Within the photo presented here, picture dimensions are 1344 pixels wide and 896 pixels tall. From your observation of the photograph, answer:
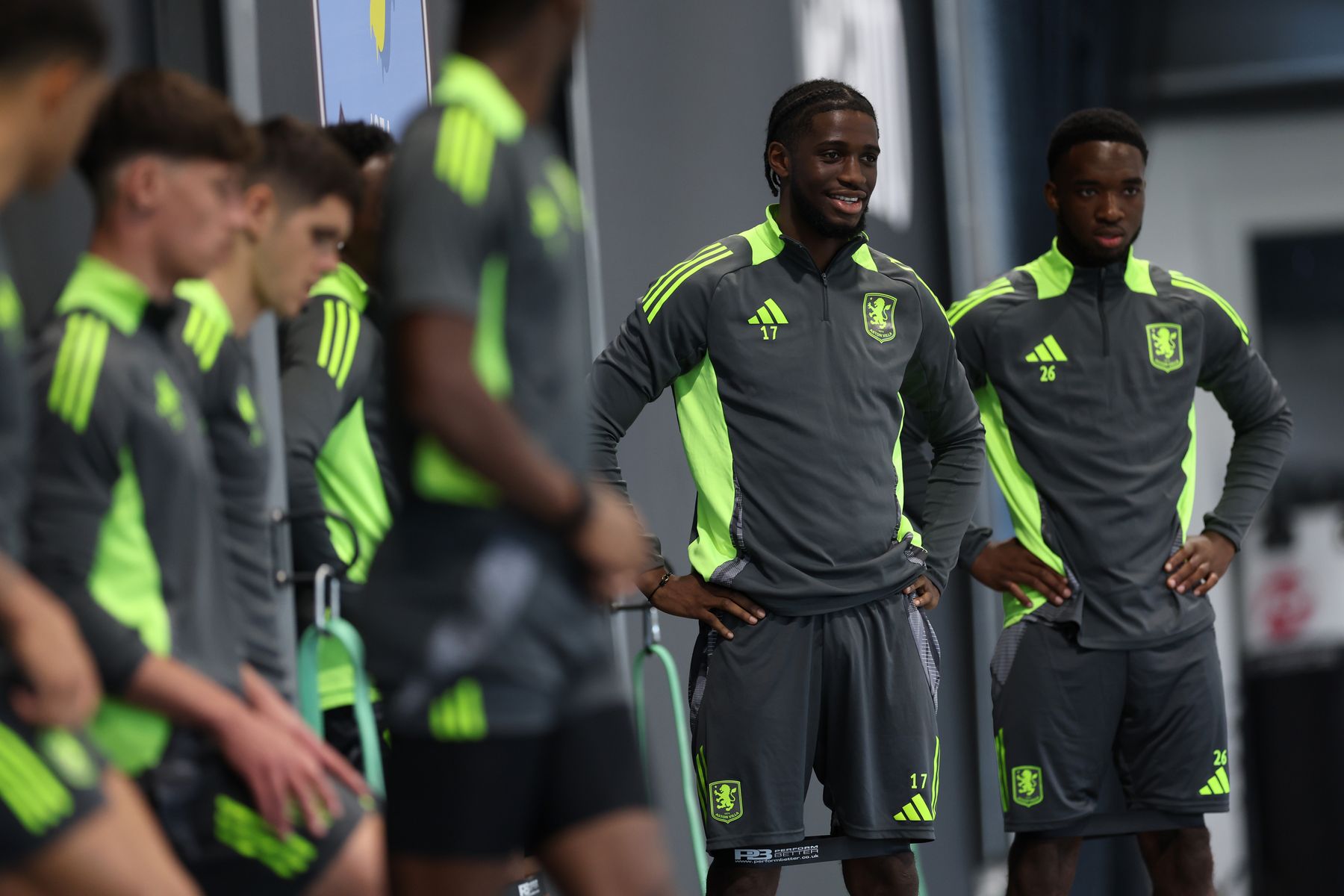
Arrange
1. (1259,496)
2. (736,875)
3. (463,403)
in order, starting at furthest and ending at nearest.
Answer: (1259,496), (736,875), (463,403)

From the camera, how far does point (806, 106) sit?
3432 mm

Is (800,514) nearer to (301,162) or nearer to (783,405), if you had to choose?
(783,405)

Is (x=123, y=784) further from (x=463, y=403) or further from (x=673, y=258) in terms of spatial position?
(x=673, y=258)

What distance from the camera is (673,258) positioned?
457 centimetres

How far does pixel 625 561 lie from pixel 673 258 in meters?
2.93

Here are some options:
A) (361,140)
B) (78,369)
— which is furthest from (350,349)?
(78,369)

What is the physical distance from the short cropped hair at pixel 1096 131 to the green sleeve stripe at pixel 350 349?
1891mm

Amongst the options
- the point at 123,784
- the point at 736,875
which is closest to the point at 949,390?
the point at 736,875

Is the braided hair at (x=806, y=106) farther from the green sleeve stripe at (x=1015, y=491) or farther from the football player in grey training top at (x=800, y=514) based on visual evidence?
the green sleeve stripe at (x=1015, y=491)

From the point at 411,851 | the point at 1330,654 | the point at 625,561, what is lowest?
the point at 1330,654

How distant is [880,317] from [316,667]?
140 cm

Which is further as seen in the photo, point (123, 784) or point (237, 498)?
point (237, 498)

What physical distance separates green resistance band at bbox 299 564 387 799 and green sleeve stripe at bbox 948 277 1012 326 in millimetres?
1882

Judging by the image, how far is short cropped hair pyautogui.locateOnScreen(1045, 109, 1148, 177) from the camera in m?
3.99
